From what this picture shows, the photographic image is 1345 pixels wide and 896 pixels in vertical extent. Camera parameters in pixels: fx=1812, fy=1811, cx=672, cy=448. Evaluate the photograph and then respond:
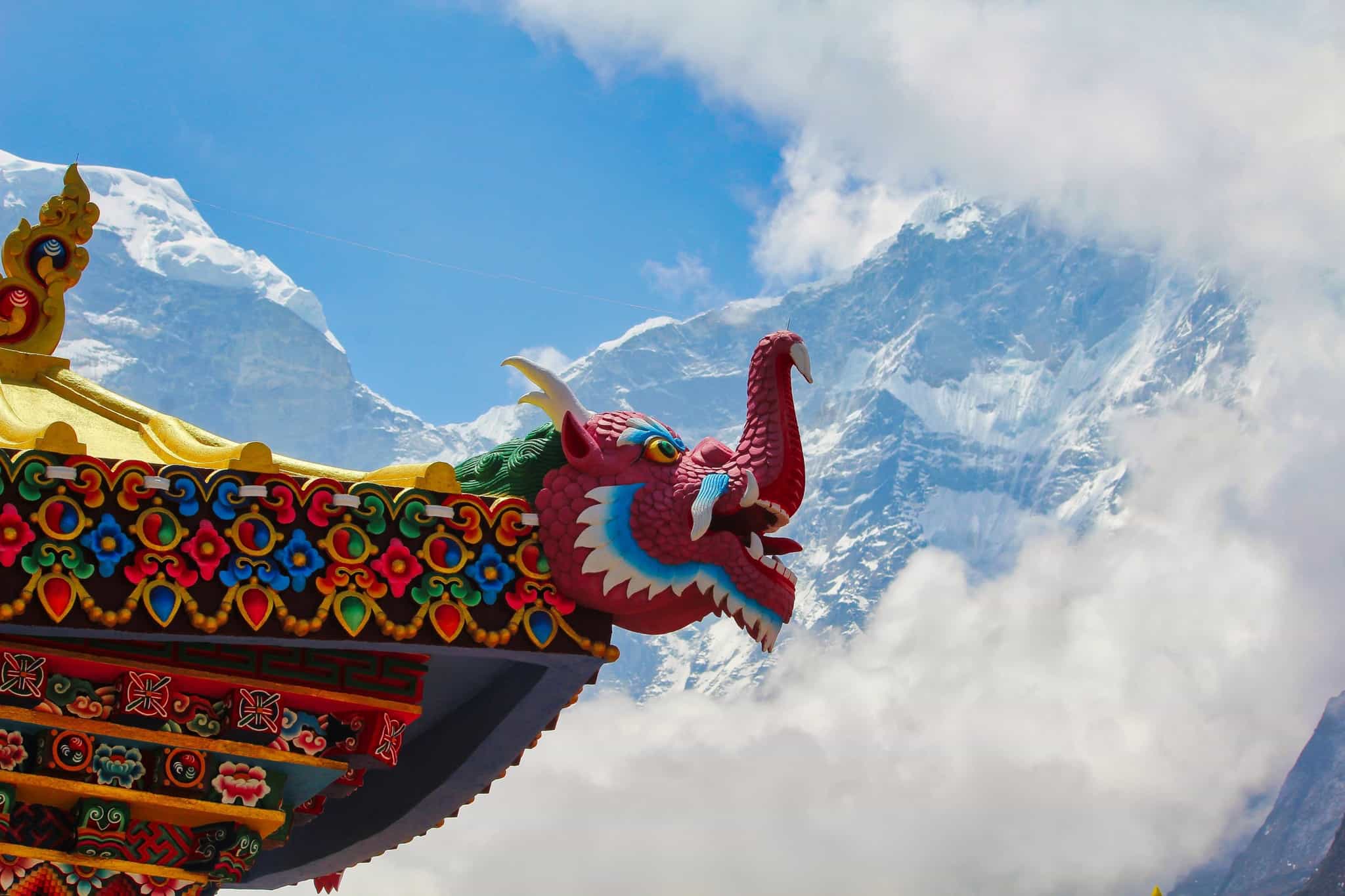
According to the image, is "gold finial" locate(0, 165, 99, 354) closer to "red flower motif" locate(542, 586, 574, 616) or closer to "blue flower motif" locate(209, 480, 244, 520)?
"blue flower motif" locate(209, 480, 244, 520)

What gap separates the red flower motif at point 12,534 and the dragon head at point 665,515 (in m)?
3.25

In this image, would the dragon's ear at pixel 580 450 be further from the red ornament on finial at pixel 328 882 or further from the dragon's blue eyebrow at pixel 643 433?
the red ornament on finial at pixel 328 882

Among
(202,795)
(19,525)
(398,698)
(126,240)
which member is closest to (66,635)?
(19,525)

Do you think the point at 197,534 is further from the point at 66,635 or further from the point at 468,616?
the point at 468,616

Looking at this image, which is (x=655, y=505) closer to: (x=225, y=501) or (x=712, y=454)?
(x=712, y=454)

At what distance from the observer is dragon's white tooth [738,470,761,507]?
482 inches

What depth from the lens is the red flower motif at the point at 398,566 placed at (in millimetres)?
11406

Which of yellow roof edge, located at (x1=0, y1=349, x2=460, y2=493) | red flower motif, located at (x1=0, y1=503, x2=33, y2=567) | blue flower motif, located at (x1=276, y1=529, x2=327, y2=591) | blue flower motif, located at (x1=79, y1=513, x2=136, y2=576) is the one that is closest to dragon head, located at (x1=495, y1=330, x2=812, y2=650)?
yellow roof edge, located at (x1=0, y1=349, x2=460, y2=493)

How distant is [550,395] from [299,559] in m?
2.12

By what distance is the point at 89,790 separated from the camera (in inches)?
431

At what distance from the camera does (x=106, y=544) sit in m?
10.6

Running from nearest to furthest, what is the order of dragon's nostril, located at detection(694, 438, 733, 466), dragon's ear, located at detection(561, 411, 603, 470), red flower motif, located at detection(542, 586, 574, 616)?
red flower motif, located at detection(542, 586, 574, 616) → dragon's ear, located at detection(561, 411, 603, 470) → dragon's nostril, located at detection(694, 438, 733, 466)

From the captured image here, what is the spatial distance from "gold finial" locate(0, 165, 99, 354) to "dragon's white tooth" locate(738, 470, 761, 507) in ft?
17.4

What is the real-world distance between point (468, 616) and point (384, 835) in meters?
3.26
